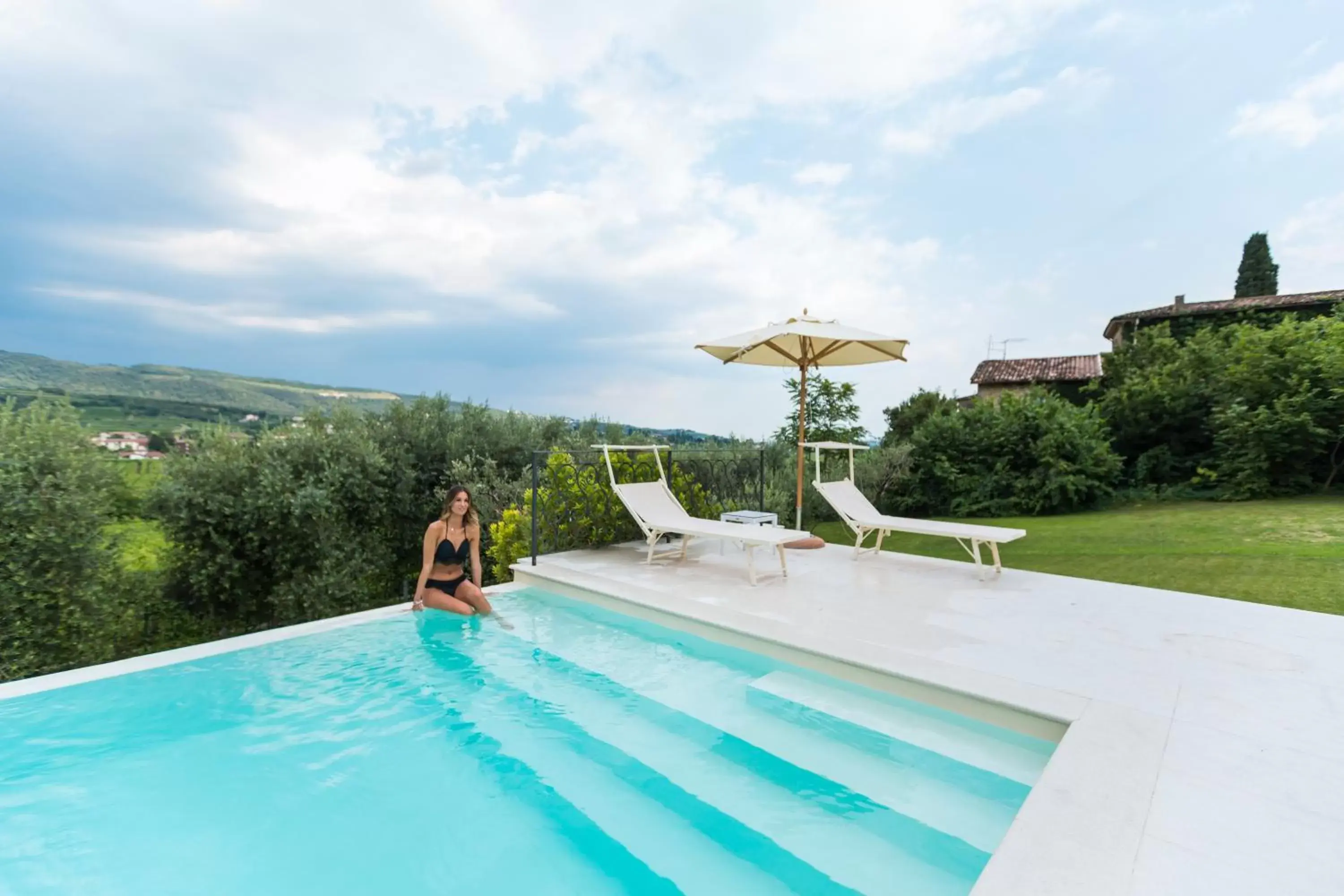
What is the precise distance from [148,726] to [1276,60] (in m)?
15.6

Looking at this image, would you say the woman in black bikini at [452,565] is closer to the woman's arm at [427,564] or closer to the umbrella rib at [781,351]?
the woman's arm at [427,564]

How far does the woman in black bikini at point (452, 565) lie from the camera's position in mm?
5402

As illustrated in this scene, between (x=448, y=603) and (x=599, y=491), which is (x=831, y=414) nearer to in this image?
(x=599, y=491)

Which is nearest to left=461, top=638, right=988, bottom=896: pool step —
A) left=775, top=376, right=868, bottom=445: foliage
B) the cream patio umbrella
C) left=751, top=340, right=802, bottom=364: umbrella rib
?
the cream patio umbrella

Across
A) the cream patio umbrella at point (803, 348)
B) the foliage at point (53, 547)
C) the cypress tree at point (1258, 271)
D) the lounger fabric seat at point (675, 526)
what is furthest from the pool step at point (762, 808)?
the cypress tree at point (1258, 271)

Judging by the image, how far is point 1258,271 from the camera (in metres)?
27.2

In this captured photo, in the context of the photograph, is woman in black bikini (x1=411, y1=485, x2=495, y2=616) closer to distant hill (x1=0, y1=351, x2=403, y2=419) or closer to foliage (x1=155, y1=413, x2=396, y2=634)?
foliage (x1=155, y1=413, x2=396, y2=634)

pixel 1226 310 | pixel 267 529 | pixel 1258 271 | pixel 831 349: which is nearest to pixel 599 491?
pixel 831 349

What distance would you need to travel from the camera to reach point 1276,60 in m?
9.30

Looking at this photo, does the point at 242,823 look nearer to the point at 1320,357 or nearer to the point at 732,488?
the point at 732,488

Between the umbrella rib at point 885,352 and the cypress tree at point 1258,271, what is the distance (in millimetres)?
29507

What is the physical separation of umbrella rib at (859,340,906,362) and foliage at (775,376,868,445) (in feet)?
19.5

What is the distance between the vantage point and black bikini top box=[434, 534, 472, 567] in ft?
18.1

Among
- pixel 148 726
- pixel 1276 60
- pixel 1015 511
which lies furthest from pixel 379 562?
pixel 1276 60
